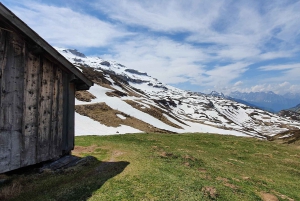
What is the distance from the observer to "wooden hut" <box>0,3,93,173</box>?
10367 millimetres

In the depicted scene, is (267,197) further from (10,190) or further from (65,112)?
(10,190)

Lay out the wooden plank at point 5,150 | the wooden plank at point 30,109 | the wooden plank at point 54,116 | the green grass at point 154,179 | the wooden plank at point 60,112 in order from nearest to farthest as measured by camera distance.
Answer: the wooden plank at point 5,150
the green grass at point 154,179
the wooden plank at point 30,109
the wooden plank at point 54,116
the wooden plank at point 60,112

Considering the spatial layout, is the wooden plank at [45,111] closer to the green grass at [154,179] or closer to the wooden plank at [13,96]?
the wooden plank at [13,96]

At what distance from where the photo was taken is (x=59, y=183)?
11.8 meters

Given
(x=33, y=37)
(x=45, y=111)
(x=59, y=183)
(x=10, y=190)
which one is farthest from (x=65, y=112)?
(x=10, y=190)

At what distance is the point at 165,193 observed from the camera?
35.8ft

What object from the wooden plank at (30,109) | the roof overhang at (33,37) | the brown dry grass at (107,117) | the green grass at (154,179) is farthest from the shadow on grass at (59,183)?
the brown dry grass at (107,117)

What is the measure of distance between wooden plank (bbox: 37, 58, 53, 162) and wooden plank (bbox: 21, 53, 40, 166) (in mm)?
282

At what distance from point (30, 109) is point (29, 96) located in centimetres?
67

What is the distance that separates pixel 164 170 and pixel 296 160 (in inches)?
705

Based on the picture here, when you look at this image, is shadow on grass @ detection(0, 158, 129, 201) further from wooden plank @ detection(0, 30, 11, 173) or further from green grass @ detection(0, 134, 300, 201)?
wooden plank @ detection(0, 30, 11, 173)

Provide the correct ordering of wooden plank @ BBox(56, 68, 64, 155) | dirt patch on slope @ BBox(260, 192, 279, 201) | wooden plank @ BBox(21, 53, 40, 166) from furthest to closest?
wooden plank @ BBox(56, 68, 64, 155), dirt patch on slope @ BBox(260, 192, 279, 201), wooden plank @ BBox(21, 53, 40, 166)

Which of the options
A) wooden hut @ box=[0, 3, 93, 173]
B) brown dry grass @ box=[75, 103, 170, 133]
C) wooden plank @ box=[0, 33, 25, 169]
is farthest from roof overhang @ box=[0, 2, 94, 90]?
brown dry grass @ box=[75, 103, 170, 133]

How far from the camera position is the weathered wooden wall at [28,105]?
10375 mm
